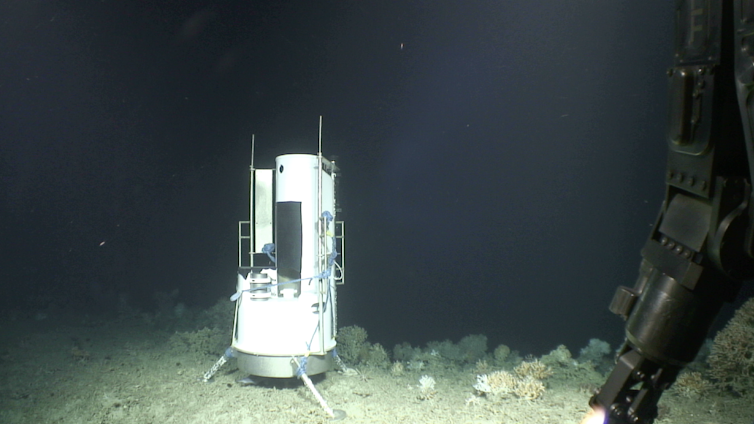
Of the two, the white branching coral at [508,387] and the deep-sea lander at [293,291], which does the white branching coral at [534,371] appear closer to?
the white branching coral at [508,387]

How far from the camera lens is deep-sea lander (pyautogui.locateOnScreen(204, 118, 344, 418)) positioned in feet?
18.6

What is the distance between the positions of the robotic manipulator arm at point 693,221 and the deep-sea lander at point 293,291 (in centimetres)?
413

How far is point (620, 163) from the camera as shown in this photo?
29.1 feet

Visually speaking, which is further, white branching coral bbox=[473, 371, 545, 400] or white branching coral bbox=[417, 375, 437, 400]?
white branching coral bbox=[417, 375, 437, 400]

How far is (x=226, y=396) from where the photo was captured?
563 cm

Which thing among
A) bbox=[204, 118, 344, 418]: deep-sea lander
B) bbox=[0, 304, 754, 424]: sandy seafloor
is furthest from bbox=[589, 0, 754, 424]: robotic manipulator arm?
bbox=[204, 118, 344, 418]: deep-sea lander

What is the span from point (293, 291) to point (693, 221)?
4.72 m

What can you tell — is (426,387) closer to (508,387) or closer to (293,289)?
(508,387)

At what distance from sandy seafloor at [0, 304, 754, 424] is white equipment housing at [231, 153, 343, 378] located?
460 millimetres

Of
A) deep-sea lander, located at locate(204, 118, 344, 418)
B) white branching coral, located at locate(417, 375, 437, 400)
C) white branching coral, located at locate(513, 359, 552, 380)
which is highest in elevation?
deep-sea lander, located at locate(204, 118, 344, 418)

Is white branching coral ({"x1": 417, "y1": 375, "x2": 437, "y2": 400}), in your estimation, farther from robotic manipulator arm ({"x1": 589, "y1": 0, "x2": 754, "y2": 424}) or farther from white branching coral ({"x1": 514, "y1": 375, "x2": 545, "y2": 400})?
robotic manipulator arm ({"x1": 589, "y1": 0, "x2": 754, "y2": 424})

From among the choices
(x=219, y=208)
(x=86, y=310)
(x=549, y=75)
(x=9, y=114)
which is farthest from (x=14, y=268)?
A: (x=549, y=75)

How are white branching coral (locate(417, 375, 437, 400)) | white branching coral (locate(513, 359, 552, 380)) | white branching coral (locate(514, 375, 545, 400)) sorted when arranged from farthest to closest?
white branching coral (locate(513, 359, 552, 380))
white branching coral (locate(417, 375, 437, 400))
white branching coral (locate(514, 375, 545, 400))

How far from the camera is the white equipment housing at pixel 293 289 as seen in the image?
5688 millimetres
